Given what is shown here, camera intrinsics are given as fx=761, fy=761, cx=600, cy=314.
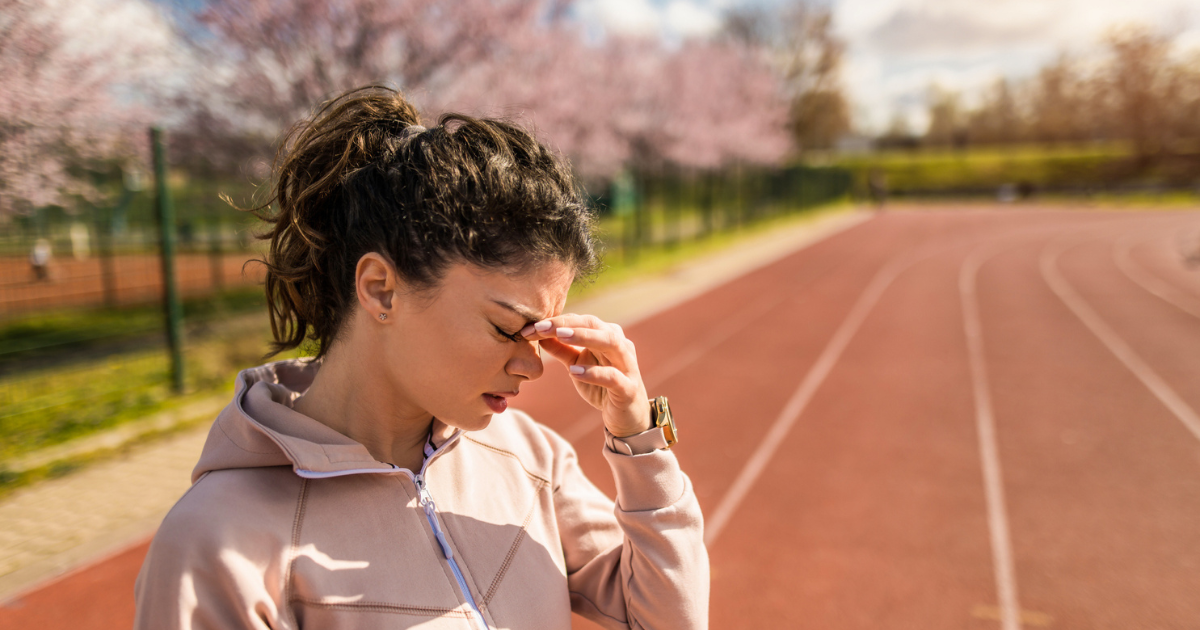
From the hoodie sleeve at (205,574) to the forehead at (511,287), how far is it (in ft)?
1.54

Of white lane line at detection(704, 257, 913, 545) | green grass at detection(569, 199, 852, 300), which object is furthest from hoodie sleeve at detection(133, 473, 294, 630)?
green grass at detection(569, 199, 852, 300)

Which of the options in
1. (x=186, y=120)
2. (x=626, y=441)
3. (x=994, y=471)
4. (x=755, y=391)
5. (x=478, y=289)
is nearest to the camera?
(x=478, y=289)

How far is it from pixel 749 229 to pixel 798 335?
16.2 m

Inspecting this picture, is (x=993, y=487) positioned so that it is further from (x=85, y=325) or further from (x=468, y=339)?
(x=85, y=325)

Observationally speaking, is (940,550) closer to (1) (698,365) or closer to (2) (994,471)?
(2) (994,471)

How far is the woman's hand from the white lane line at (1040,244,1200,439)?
24.3 feet

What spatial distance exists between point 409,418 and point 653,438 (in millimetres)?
468

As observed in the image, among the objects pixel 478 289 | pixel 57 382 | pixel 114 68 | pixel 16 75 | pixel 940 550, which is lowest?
pixel 940 550

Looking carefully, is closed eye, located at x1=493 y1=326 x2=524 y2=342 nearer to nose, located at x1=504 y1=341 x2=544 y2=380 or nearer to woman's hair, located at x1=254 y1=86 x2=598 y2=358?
nose, located at x1=504 y1=341 x2=544 y2=380

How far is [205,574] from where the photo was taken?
1.05m

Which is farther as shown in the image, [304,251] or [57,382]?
[57,382]

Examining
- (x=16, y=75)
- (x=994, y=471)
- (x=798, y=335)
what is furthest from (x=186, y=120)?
(x=994, y=471)

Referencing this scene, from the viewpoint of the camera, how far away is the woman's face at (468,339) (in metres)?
1.29

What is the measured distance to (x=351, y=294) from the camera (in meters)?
1.34
